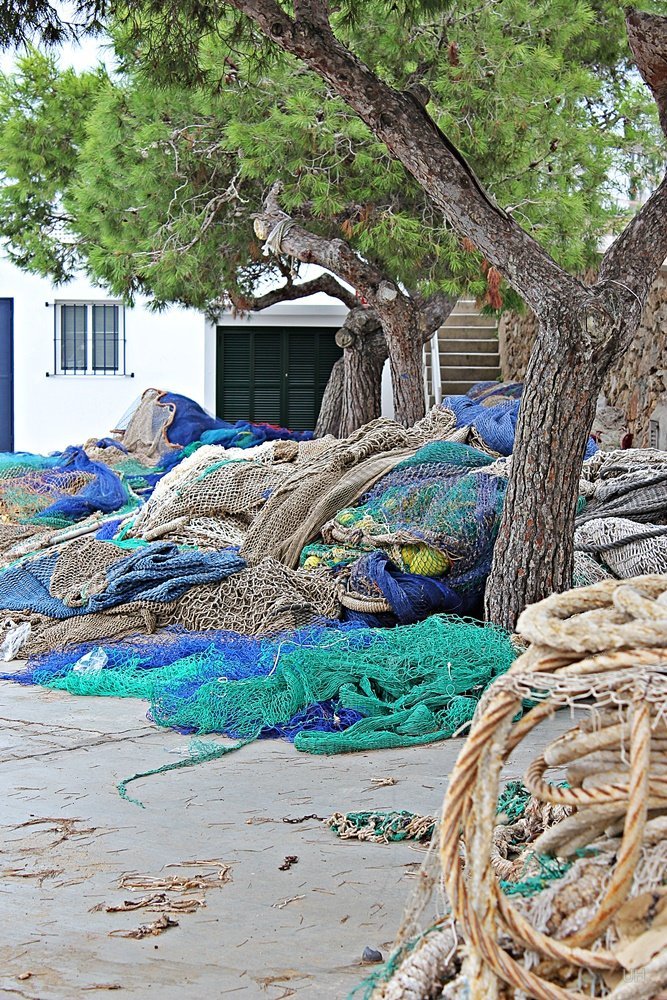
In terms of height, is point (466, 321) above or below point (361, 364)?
above

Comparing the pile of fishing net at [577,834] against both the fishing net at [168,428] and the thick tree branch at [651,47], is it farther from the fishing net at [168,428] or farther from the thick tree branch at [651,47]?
the fishing net at [168,428]

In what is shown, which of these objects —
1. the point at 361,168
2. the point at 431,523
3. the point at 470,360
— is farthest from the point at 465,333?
the point at 431,523

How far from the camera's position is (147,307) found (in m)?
13.2

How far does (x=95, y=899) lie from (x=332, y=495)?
4446mm

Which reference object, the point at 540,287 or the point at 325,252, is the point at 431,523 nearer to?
the point at 540,287

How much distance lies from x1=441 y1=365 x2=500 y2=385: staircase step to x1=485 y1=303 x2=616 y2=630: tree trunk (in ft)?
37.2

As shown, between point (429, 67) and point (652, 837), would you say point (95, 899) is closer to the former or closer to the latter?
point (652, 837)

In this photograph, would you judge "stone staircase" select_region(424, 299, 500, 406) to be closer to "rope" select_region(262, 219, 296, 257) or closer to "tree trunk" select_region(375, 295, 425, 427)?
"tree trunk" select_region(375, 295, 425, 427)

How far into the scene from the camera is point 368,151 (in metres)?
9.46

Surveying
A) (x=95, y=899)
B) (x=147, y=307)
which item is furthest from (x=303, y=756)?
(x=147, y=307)

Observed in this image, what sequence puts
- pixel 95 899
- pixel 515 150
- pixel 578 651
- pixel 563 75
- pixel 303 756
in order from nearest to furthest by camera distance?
pixel 578 651
pixel 95 899
pixel 303 756
pixel 515 150
pixel 563 75

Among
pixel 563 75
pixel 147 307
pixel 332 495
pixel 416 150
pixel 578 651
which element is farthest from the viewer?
pixel 147 307

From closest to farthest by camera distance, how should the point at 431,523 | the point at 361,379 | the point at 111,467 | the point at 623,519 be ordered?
the point at 431,523, the point at 623,519, the point at 111,467, the point at 361,379

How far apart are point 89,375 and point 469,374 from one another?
246 inches
